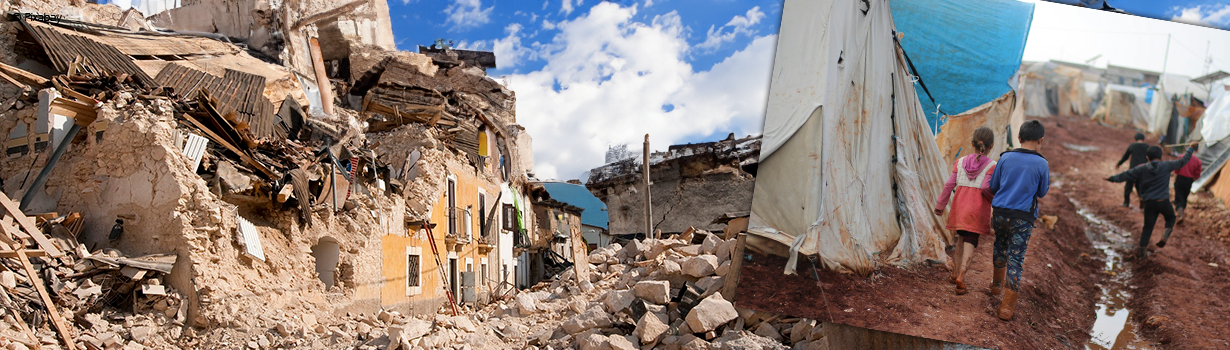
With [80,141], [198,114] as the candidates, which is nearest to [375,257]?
[198,114]

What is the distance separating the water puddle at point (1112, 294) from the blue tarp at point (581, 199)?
97.7 ft

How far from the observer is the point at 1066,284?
5684 millimetres

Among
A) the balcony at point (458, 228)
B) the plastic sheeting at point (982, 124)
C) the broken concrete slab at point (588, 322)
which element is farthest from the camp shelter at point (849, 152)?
the balcony at point (458, 228)

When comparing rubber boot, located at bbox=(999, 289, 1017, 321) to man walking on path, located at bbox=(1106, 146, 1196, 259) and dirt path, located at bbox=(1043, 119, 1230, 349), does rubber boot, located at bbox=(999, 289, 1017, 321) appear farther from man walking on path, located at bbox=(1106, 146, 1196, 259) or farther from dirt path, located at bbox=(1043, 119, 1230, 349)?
man walking on path, located at bbox=(1106, 146, 1196, 259)

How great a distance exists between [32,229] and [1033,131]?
10625mm

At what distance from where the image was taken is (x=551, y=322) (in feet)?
31.9

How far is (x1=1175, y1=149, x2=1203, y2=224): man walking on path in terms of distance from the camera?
5516 mm

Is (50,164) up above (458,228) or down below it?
above

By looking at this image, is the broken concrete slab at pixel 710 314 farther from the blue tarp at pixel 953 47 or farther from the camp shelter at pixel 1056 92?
the camp shelter at pixel 1056 92

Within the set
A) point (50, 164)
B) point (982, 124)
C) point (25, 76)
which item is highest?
point (25, 76)

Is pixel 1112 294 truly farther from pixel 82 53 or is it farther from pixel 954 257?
pixel 82 53

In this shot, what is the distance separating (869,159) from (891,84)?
0.73m

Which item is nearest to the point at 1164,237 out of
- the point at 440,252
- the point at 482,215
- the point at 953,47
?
the point at 953,47

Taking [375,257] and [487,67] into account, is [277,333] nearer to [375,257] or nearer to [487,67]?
[375,257]
